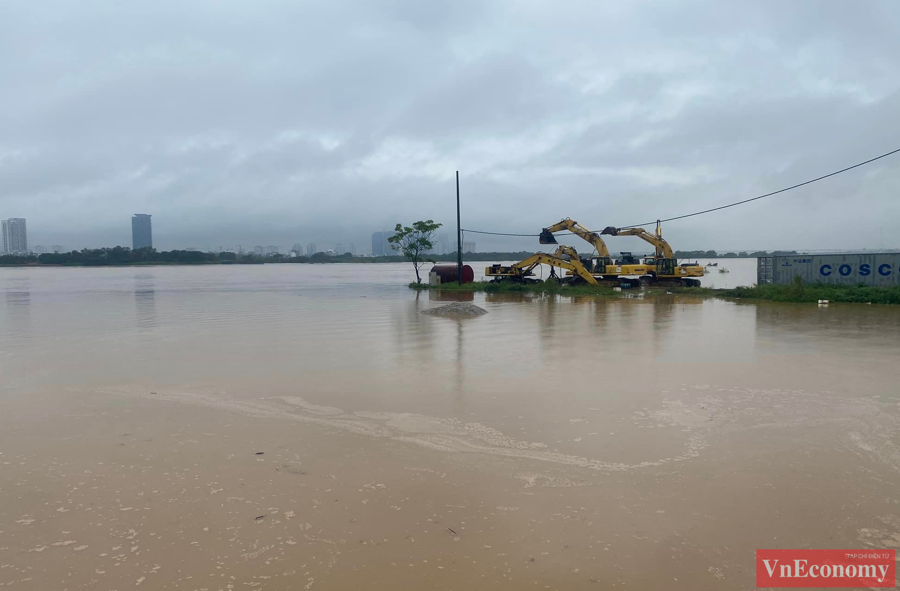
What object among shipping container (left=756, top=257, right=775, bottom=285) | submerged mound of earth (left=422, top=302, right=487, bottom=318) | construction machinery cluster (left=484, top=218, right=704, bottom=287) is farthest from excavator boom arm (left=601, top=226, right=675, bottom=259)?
submerged mound of earth (left=422, top=302, right=487, bottom=318)

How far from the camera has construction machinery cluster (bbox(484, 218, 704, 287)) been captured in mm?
34594

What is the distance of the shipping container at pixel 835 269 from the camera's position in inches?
1032

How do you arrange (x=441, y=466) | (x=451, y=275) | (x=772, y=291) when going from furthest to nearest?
(x=451, y=275) → (x=772, y=291) → (x=441, y=466)

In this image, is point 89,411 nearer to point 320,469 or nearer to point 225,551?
point 320,469

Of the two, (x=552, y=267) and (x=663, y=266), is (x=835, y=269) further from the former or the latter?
(x=552, y=267)

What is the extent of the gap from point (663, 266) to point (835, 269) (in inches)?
355

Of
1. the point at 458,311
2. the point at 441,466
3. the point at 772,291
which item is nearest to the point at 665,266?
the point at 772,291

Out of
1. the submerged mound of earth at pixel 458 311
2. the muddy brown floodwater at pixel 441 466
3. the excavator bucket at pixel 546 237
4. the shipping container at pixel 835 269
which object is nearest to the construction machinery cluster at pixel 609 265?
the excavator bucket at pixel 546 237

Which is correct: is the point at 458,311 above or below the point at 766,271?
below

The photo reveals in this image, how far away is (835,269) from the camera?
91.2 ft

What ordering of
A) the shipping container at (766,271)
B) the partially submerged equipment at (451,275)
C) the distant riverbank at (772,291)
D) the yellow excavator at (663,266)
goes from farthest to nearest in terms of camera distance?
1. the partially submerged equipment at (451,275)
2. the yellow excavator at (663,266)
3. the shipping container at (766,271)
4. the distant riverbank at (772,291)

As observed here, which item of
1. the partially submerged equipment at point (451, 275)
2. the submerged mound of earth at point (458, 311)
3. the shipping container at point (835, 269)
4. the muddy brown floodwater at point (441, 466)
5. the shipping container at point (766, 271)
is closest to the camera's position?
the muddy brown floodwater at point (441, 466)

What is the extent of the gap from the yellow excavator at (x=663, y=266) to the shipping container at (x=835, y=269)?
403cm

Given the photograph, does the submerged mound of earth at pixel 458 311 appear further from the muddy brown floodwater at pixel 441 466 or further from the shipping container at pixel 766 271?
the shipping container at pixel 766 271
